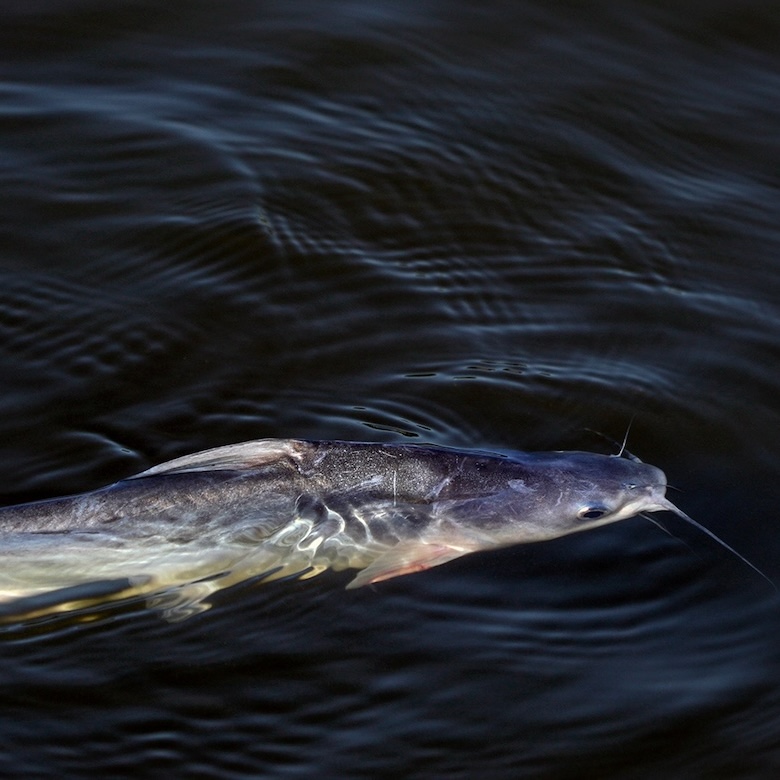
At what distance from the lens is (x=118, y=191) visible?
678 cm

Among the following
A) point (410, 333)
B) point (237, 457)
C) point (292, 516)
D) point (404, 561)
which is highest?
point (410, 333)

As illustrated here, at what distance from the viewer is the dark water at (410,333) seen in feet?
14.3

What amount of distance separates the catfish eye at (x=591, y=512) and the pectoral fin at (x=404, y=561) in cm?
48

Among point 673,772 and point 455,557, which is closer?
point 673,772

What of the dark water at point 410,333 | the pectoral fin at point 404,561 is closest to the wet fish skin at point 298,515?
the pectoral fin at point 404,561

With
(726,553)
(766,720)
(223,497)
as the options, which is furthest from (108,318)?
(766,720)

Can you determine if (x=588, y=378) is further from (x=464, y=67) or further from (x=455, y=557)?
(x=464, y=67)

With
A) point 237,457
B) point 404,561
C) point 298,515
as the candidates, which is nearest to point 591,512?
point 404,561

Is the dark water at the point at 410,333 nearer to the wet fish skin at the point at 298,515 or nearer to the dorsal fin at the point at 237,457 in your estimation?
the wet fish skin at the point at 298,515

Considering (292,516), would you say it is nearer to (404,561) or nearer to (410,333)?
(404,561)

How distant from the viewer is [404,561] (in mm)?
4840

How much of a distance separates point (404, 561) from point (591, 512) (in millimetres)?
747

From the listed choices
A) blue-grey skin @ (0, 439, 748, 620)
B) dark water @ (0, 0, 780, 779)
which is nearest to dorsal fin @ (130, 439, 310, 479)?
blue-grey skin @ (0, 439, 748, 620)

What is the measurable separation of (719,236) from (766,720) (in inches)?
121
